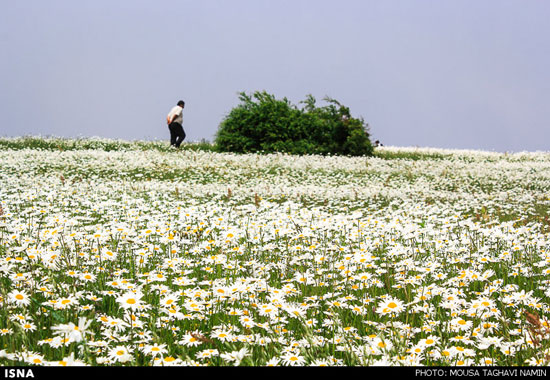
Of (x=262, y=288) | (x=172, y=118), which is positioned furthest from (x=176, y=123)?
(x=262, y=288)

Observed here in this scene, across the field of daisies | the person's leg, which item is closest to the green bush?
the person's leg

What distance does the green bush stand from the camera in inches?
1065

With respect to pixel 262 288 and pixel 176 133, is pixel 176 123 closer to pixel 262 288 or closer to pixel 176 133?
pixel 176 133

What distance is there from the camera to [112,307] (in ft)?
13.5

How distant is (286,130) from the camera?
2752 cm

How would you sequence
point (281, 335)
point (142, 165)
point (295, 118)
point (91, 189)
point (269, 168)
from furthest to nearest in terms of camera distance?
point (295, 118), point (269, 168), point (142, 165), point (91, 189), point (281, 335)

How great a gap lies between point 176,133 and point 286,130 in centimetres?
657

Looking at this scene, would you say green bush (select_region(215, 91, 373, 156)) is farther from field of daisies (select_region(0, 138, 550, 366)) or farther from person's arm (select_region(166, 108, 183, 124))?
field of daisies (select_region(0, 138, 550, 366))

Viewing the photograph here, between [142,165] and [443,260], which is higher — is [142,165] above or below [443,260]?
above

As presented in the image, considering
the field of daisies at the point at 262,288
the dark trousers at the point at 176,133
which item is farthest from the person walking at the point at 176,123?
the field of daisies at the point at 262,288

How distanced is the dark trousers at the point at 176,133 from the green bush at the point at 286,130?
7.14ft

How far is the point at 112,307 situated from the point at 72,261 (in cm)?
121

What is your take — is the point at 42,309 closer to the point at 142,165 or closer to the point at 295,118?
the point at 142,165
